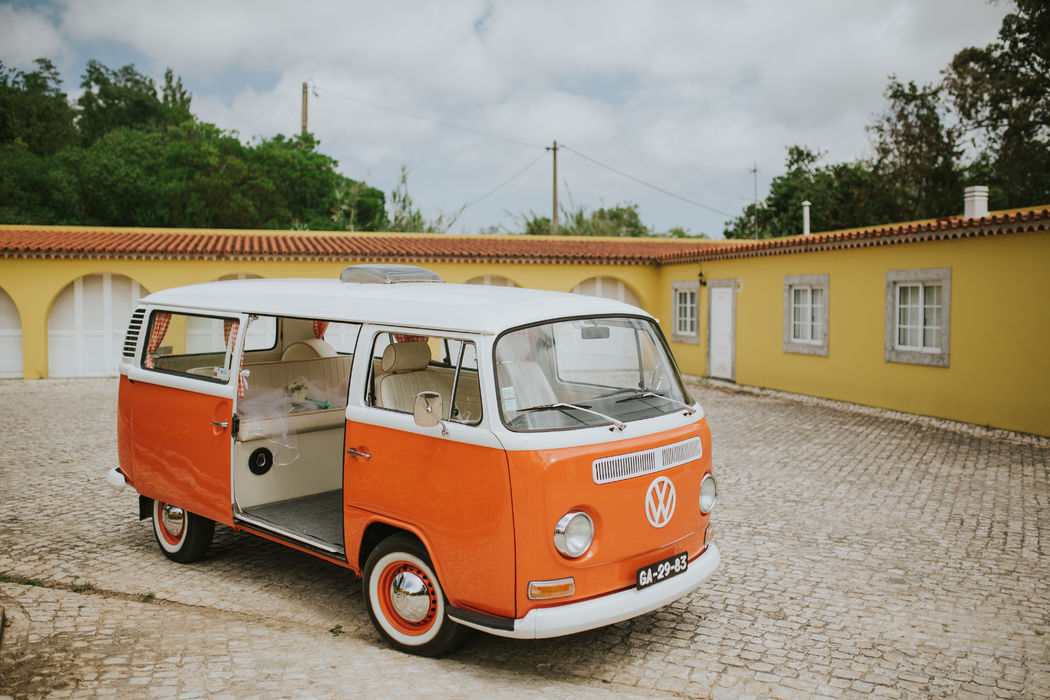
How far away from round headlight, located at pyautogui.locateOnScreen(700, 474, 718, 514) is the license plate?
0.30 m

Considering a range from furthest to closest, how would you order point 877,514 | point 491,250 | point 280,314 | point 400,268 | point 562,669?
1. point 491,250
2. point 877,514
3. point 400,268
4. point 280,314
5. point 562,669

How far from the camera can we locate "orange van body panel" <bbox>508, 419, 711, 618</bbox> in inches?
152

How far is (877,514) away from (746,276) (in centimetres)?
1092

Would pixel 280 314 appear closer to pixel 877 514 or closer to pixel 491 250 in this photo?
pixel 877 514

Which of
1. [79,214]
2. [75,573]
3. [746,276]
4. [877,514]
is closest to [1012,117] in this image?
[746,276]

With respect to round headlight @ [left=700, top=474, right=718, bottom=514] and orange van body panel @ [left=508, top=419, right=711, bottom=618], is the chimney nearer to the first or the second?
round headlight @ [left=700, top=474, right=718, bottom=514]

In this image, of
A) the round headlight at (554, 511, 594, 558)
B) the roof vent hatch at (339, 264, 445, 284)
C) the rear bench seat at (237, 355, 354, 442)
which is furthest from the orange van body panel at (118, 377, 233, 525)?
the round headlight at (554, 511, 594, 558)

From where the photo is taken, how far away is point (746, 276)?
17.8 m

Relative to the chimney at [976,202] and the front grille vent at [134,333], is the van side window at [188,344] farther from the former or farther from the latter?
the chimney at [976,202]

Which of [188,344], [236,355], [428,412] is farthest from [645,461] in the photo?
[188,344]

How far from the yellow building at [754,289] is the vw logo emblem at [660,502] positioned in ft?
30.9

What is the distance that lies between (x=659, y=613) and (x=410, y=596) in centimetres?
174

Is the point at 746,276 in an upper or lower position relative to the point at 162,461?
upper

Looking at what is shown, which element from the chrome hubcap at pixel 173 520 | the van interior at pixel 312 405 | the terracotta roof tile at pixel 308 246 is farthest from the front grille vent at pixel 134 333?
the terracotta roof tile at pixel 308 246
